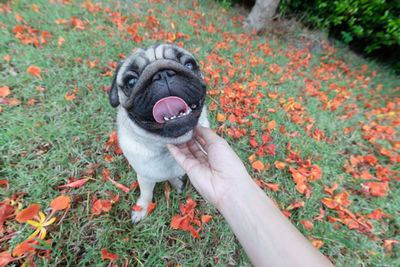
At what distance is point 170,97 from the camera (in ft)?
4.85

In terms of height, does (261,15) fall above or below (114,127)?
above

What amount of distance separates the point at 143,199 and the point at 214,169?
1007mm

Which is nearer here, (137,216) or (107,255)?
(107,255)

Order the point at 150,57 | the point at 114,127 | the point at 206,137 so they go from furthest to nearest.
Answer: the point at 114,127 < the point at 206,137 < the point at 150,57

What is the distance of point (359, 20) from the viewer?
5996 mm

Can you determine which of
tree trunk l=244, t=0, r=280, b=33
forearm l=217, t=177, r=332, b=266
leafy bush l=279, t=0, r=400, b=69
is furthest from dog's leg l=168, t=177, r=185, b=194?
leafy bush l=279, t=0, r=400, b=69

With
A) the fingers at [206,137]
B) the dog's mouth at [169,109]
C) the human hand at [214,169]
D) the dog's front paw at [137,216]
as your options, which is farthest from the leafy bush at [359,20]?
the dog's front paw at [137,216]

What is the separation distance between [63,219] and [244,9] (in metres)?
8.48

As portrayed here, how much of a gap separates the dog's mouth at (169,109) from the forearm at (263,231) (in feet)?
2.63

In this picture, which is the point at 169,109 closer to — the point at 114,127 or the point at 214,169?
the point at 214,169

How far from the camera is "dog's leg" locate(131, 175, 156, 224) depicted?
6.56 feet

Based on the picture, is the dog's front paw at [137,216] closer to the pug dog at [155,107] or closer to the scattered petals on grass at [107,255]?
the pug dog at [155,107]

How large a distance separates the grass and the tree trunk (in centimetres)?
100

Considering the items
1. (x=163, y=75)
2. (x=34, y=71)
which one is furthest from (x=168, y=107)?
(x=34, y=71)
